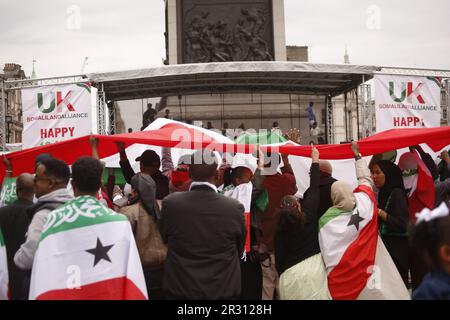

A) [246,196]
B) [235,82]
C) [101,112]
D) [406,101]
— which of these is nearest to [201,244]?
[246,196]

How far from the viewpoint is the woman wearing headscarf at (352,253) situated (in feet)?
18.2

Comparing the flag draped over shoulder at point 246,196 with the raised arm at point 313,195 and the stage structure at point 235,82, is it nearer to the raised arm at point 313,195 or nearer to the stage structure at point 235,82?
A: the raised arm at point 313,195

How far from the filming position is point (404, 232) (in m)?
6.03

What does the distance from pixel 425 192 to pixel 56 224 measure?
449cm

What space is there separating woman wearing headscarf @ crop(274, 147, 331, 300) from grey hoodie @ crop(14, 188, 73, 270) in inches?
85.7

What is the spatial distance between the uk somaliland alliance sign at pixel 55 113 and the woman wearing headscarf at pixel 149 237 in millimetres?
8150

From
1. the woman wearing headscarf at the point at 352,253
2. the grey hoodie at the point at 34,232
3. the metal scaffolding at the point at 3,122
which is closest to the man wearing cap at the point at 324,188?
the woman wearing headscarf at the point at 352,253

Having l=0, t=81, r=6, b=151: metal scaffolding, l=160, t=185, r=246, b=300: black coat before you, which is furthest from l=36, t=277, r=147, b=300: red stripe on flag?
l=0, t=81, r=6, b=151: metal scaffolding

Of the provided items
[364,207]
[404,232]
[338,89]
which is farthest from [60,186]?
[338,89]

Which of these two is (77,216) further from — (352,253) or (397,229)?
(397,229)

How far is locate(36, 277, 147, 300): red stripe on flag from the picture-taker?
3863 millimetres

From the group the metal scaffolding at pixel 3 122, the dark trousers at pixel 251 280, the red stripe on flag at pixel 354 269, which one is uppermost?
the metal scaffolding at pixel 3 122

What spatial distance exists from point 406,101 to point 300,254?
29.6ft

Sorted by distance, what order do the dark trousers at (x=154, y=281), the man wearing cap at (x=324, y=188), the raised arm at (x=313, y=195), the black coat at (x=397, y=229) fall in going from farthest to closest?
1. the man wearing cap at (x=324, y=188)
2. the black coat at (x=397, y=229)
3. the raised arm at (x=313, y=195)
4. the dark trousers at (x=154, y=281)
